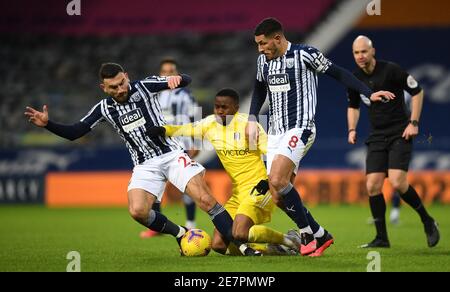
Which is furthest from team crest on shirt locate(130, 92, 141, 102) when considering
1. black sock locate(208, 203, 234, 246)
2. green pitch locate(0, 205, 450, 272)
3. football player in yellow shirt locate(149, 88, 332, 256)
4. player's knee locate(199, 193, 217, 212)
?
green pitch locate(0, 205, 450, 272)

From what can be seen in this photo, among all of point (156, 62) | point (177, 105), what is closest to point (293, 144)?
point (177, 105)

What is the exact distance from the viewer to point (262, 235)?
7.62 m

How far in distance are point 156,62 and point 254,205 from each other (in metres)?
14.2

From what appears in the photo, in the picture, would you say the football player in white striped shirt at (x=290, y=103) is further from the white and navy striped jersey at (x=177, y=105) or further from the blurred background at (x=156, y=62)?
the blurred background at (x=156, y=62)

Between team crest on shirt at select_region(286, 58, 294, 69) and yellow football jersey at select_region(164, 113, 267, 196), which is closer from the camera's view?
team crest on shirt at select_region(286, 58, 294, 69)

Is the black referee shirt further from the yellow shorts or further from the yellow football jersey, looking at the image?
the yellow shorts

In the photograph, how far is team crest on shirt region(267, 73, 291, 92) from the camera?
24.4 feet

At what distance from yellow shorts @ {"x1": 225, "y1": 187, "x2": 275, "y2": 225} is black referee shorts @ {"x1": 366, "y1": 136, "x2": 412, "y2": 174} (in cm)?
137

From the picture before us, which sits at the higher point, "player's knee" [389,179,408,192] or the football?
"player's knee" [389,179,408,192]

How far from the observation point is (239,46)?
2202 centimetres

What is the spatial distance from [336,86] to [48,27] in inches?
305

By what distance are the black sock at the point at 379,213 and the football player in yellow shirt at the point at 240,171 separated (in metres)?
1.27

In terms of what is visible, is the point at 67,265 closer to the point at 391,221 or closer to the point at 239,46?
the point at 391,221

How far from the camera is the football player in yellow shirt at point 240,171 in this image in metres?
7.73
